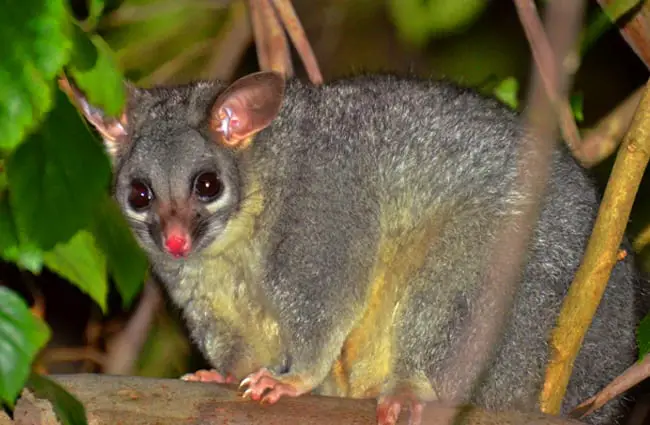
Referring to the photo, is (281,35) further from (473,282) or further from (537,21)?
(473,282)

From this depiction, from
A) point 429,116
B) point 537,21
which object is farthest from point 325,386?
point 537,21

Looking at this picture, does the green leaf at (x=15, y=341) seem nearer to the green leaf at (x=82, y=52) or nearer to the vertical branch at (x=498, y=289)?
the green leaf at (x=82, y=52)

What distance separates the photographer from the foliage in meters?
2.04

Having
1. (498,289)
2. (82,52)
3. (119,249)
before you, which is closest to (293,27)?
(498,289)

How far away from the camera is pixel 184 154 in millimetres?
3545

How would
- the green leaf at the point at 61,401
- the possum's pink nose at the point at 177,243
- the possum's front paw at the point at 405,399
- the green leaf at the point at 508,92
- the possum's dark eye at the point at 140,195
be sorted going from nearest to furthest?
the green leaf at the point at 61,401 < the possum's front paw at the point at 405,399 < the possum's pink nose at the point at 177,243 < the possum's dark eye at the point at 140,195 < the green leaf at the point at 508,92

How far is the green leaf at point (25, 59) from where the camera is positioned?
6.64ft

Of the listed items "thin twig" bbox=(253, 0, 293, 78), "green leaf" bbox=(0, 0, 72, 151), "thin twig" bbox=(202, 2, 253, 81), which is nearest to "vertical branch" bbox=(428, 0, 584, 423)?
"thin twig" bbox=(253, 0, 293, 78)

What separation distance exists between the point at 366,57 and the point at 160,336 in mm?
2378

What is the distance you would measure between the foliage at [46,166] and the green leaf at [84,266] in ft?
0.32

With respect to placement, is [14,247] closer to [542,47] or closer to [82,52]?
[82,52]

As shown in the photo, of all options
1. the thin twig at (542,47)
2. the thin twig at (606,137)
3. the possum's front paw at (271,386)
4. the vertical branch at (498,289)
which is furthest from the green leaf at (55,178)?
the thin twig at (606,137)

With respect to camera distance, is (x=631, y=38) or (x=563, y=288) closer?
(x=563, y=288)

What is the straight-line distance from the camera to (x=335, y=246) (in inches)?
139
